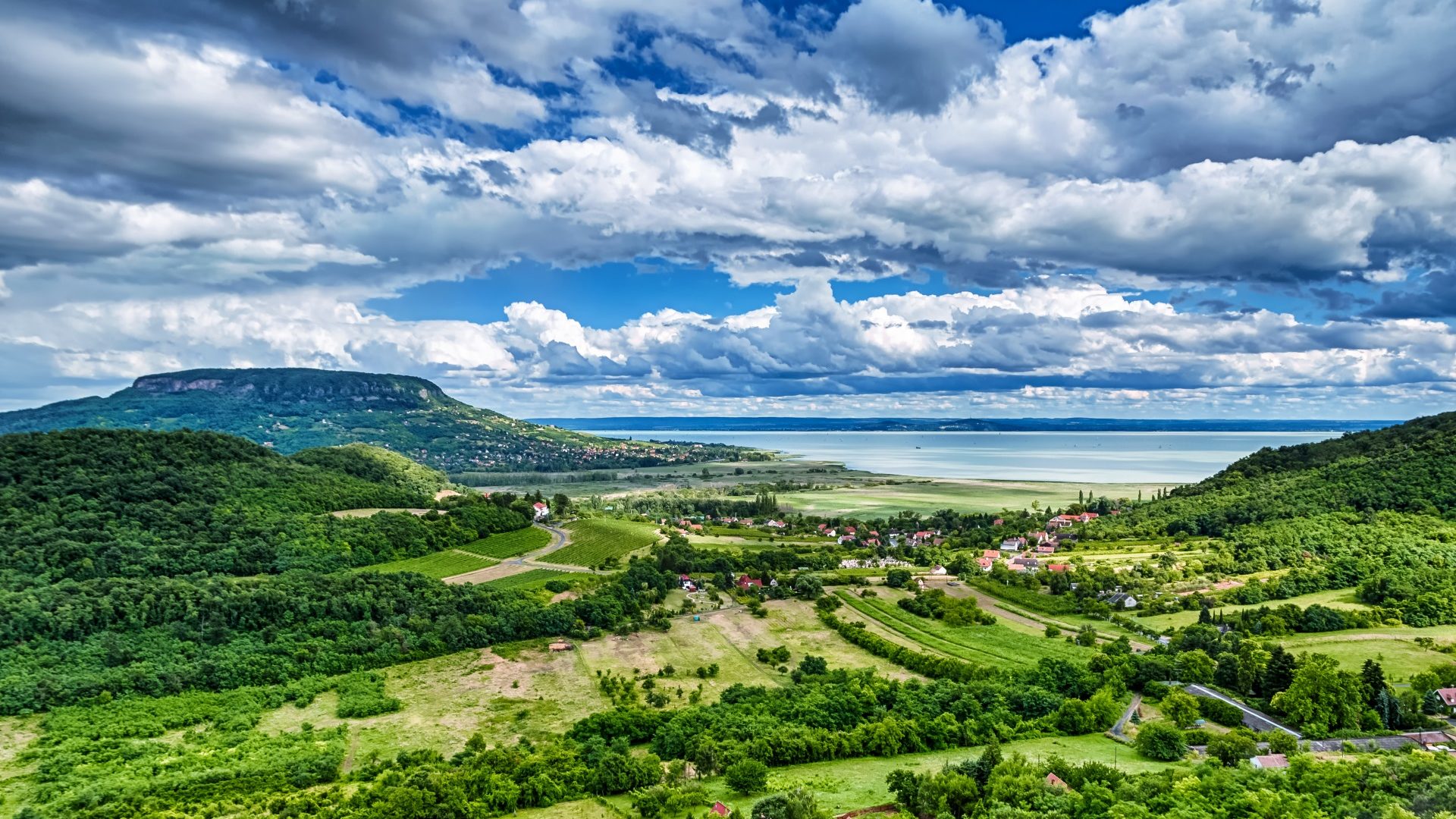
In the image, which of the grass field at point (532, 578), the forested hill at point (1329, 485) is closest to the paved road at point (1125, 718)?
the grass field at point (532, 578)

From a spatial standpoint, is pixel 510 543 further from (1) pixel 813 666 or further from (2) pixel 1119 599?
(2) pixel 1119 599

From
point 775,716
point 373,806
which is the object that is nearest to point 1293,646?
point 775,716

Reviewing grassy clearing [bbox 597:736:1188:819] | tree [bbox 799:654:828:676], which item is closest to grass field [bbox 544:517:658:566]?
tree [bbox 799:654:828:676]

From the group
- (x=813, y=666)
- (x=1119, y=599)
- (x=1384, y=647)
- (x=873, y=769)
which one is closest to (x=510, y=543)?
(x=813, y=666)

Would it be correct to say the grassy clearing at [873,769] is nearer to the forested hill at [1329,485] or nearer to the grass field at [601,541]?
the grass field at [601,541]

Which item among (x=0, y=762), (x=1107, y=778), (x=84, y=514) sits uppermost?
(x=84, y=514)

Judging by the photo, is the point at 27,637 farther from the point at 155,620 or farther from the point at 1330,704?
the point at 1330,704
